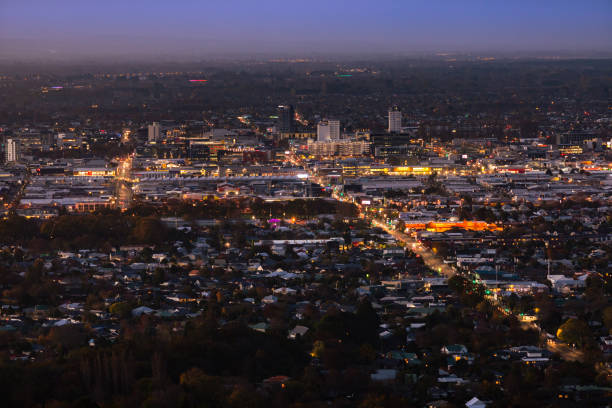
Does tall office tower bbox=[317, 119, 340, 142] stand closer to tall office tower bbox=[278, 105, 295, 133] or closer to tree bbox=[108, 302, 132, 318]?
tall office tower bbox=[278, 105, 295, 133]

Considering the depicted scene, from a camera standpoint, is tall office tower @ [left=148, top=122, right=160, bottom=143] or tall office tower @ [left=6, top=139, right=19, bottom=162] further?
tall office tower @ [left=148, top=122, right=160, bottom=143]

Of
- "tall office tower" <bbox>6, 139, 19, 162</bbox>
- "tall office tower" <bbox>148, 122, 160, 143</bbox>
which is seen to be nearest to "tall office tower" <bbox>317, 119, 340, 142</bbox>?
"tall office tower" <bbox>148, 122, 160, 143</bbox>

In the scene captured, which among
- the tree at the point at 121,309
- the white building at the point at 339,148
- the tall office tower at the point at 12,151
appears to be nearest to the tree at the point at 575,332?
the tree at the point at 121,309

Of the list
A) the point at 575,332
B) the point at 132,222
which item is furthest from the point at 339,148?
the point at 575,332

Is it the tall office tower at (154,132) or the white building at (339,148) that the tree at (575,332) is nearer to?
the white building at (339,148)

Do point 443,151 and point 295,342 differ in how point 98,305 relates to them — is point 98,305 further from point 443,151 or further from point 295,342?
point 443,151

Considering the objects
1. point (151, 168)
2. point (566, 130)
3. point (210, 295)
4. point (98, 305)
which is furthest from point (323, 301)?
point (566, 130)

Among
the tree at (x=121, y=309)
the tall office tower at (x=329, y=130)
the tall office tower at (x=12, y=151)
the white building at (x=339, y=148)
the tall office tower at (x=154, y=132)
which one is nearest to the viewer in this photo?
the tree at (x=121, y=309)

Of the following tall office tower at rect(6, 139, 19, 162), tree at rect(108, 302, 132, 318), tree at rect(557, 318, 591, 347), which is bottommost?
tall office tower at rect(6, 139, 19, 162)
